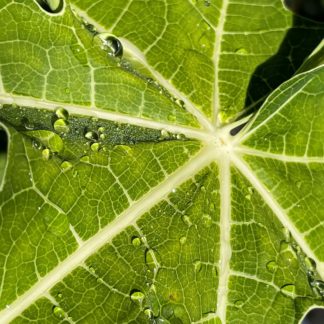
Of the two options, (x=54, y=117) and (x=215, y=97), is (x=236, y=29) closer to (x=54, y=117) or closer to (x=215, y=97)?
(x=215, y=97)

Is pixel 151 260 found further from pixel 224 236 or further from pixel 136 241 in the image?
pixel 224 236

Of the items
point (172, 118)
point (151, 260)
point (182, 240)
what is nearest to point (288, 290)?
point (182, 240)

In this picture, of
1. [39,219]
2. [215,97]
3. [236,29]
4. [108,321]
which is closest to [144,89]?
[215,97]

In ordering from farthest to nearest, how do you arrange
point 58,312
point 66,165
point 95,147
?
1. point 95,147
2. point 66,165
3. point 58,312

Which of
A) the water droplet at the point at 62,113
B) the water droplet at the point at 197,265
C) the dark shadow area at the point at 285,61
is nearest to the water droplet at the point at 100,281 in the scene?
the water droplet at the point at 197,265

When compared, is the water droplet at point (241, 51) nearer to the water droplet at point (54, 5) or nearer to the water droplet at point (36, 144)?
the water droplet at point (54, 5)

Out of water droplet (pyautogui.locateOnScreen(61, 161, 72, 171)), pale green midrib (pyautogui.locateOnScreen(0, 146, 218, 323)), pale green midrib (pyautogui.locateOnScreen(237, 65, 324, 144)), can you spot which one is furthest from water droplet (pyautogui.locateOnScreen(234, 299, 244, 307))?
water droplet (pyautogui.locateOnScreen(61, 161, 72, 171))
